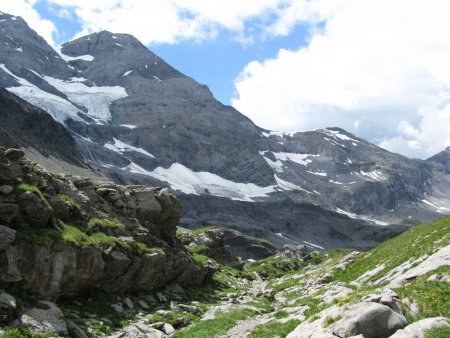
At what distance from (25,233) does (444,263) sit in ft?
79.9

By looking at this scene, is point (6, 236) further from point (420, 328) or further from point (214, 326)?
point (420, 328)

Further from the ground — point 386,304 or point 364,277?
point 386,304

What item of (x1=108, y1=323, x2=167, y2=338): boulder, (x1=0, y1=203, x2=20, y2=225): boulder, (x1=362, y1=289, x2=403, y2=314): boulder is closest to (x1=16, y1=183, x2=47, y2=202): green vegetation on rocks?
(x1=0, y1=203, x2=20, y2=225): boulder

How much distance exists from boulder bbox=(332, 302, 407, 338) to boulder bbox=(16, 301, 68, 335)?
1384 centimetres

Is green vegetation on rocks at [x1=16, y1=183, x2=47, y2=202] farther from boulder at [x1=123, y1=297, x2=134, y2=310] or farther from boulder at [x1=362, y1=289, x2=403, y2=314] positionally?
boulder at [x1=362, y1=289, x2=403, y2=314]

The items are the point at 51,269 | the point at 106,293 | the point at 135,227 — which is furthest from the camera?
the point at 135,227

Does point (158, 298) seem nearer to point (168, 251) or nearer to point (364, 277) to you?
point (168, 251)

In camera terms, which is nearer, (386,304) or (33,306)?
(386,304)

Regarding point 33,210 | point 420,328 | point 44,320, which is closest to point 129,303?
point 33,210

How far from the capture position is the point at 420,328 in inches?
635

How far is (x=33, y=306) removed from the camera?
25.1 m

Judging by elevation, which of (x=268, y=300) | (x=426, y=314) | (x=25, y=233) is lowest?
(x=268, y=300)

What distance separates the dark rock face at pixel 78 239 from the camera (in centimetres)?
2767

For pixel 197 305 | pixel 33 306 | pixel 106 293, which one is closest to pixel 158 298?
pixel 197 305
